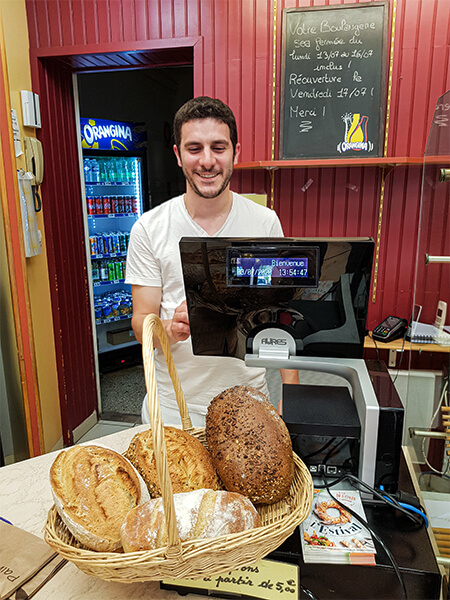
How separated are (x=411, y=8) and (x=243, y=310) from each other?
7.92ft

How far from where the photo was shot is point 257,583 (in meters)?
0.76

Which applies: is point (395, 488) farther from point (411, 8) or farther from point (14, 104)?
point (14, 104)

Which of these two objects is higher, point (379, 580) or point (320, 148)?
point (320, 148)

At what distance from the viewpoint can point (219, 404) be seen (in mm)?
954

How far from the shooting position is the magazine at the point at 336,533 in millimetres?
772

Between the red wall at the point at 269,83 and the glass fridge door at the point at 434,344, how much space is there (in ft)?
3.23

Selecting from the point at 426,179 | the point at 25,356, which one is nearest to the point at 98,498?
the point at 426,179

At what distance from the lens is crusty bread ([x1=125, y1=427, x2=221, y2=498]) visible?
0.85 metres

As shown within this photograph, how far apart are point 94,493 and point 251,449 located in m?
0.30

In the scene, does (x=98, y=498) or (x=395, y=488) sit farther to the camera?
(x=395, y=488)

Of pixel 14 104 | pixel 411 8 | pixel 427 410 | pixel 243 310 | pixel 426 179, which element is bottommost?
pixel 427 410

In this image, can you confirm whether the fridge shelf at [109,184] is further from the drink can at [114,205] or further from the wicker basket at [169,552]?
the wicker basket at [169,552]

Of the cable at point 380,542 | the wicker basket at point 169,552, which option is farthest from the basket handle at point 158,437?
the cable at point 380,542

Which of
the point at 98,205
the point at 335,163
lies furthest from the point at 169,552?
the point at 98,205
